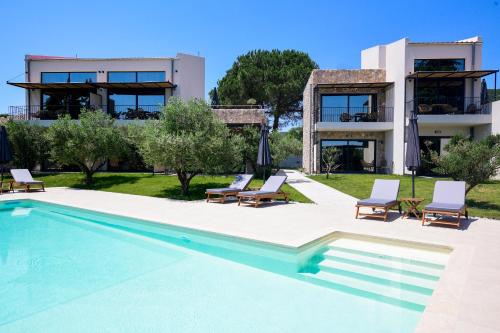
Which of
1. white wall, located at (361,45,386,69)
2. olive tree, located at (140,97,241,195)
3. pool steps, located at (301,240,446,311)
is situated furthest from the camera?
white wall, located at (361,45,386,69)

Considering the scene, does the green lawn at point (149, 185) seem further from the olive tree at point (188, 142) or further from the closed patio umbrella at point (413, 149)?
the closed patio umbrella at point (413, 149)

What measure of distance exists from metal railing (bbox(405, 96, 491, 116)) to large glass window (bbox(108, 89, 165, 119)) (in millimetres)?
18486

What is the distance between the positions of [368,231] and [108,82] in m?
24.3

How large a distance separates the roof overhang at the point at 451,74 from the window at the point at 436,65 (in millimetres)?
971

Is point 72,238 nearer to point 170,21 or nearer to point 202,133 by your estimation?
point 202,133

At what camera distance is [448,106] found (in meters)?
22.0

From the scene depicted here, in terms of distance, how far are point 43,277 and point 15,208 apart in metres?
8.75

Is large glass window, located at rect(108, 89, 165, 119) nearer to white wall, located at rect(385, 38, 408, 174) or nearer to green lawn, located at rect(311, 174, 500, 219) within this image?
green lawn, located at rect(311, 174, 500, 219)

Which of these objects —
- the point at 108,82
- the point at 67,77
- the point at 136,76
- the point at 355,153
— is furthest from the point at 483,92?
the point at 67,77

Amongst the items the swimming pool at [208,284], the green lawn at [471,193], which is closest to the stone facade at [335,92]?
the green lawn at [471,193]

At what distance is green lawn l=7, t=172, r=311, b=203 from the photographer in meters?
14.5

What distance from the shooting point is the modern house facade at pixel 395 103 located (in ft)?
71.4

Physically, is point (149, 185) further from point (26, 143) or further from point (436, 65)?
point (436, 65)

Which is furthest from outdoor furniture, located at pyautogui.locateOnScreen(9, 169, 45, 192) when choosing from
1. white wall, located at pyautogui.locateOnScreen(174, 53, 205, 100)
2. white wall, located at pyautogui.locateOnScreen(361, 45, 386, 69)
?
white wall, located at pyautogui.locateOnScreen(361, 45, 386, 69)
